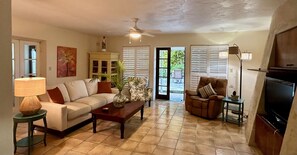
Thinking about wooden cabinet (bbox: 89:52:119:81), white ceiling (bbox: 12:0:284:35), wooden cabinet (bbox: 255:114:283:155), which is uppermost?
white ceiling (bbox: 12:0:284:35)

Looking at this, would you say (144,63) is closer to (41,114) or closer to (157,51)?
(157,51)

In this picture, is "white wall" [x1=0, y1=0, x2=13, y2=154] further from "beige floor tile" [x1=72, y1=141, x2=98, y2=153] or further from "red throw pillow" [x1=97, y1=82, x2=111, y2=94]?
"red throw pillow" [x1=97, y1=82, x2=111, y2=94]

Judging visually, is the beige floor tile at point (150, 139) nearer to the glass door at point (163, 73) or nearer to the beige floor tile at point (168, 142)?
the beige floor tile at point (168, 142)

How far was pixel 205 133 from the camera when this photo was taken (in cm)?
375

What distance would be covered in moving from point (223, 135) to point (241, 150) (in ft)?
2.00

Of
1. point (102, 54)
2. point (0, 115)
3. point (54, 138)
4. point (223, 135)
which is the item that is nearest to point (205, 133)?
point (223, 135)

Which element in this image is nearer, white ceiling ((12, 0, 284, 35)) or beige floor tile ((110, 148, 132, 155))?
beige floor tile ((110, 148, 132, 155))

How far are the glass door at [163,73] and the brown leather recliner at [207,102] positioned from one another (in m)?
1.69

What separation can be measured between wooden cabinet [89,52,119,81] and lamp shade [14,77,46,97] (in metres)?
3.71

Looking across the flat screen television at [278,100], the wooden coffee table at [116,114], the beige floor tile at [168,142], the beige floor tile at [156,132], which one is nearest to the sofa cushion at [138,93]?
the wooden coffee table at [116,114]

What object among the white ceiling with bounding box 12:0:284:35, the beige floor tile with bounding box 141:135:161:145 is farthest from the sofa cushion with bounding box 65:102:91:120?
the white ceiling with bounding box 12:0:284:35

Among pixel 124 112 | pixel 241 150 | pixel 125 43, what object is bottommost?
pixel 241 150

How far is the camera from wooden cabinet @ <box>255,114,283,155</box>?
2.34m

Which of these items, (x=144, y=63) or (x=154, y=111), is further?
(x=144, y=63)
